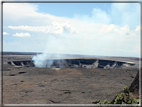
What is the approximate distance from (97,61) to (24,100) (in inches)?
1739

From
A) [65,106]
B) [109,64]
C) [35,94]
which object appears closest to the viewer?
[65,106]

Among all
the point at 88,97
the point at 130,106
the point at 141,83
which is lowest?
the point at 88,97

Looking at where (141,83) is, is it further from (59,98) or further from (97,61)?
(97,61)

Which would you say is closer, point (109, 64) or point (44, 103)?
point (44, 103)

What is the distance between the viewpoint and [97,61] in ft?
181

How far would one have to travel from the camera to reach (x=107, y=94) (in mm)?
16781

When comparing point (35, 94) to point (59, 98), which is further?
point (35, 94)

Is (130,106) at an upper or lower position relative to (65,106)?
upper

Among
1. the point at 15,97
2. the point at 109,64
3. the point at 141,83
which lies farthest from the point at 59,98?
the point at 109,64

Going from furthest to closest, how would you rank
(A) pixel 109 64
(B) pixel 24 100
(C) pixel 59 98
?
(A) pixel 109 64, (C) pixel 59 98, (B) pixel 24 100

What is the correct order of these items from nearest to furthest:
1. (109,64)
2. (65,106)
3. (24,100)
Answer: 1. (65,106)
2. (24,100)
3. (109,64)

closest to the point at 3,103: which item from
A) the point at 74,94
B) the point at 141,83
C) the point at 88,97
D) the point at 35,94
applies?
the point at 35,94

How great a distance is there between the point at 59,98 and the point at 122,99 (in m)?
8.37

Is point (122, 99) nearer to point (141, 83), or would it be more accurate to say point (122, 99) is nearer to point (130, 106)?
point (130, 106)
